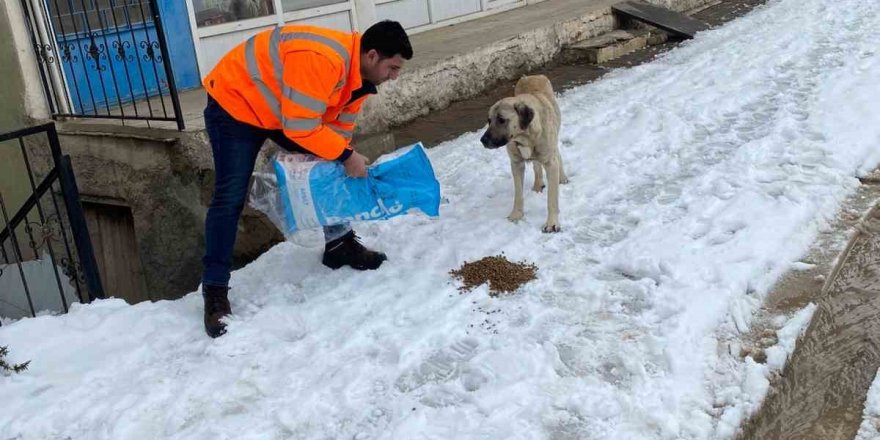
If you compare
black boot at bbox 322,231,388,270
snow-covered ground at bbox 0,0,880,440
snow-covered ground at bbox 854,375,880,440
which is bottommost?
snow-covered ground at bbox 854,375,880,440

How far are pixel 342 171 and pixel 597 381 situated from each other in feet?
5.56

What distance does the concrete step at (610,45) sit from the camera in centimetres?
931

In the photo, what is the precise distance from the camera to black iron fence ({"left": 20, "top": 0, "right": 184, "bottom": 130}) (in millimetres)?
5926

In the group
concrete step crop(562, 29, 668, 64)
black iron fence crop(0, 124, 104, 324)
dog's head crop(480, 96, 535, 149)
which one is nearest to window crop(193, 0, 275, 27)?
black iron fence crop(0, 124, 104, 324)

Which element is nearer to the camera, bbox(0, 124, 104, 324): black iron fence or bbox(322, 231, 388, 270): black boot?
bbox(322, 231, 388, 270): black boot

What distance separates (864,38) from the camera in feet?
27.6

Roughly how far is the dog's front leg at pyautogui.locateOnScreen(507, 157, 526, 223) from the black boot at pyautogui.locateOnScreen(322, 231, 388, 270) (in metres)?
0.95

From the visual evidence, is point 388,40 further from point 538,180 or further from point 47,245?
point 47,245

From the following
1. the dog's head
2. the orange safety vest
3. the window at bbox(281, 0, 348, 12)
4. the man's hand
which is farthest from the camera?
the window at bbox(281, 0, 348, 12)

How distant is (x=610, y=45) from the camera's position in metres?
9.45

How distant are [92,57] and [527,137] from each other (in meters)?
4.08

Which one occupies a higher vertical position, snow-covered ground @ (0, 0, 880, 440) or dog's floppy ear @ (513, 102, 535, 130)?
dog's floppy ear @ (513, 102, 535, 130)

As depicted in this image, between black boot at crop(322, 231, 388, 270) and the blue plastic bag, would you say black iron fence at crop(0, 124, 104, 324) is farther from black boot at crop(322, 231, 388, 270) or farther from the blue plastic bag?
black boot at crop(322, 231, 388, 270)

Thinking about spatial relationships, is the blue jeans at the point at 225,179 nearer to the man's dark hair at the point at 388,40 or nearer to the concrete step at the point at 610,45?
the man's dark hair at the point at 388,40
